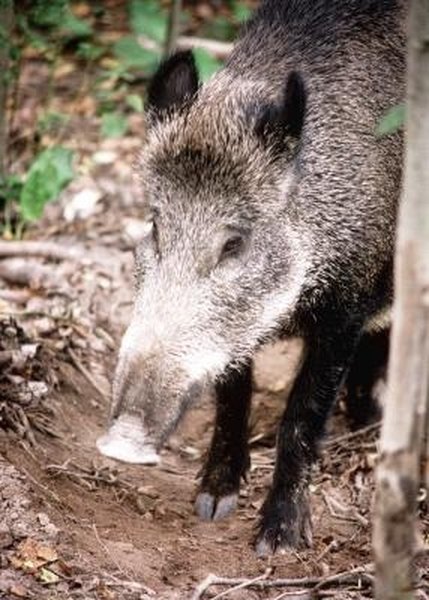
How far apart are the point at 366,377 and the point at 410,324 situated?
3.15 m

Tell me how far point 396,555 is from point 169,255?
5.14 ft

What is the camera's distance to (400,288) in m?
2.50

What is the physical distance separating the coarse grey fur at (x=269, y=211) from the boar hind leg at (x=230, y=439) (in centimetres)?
33

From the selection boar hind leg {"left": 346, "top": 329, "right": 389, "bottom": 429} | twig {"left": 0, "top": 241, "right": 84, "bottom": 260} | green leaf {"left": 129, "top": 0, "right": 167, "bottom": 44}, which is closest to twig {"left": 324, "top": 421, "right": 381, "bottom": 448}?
boar hind leg {"left": 346, "top": 329, "right": 389, "bottom": 429}

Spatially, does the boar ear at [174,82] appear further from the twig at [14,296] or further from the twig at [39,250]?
the twig at [39,250]

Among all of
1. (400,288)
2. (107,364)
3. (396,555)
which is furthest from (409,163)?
(107,364)

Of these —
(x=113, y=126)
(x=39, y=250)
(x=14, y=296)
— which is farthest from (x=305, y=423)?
(x=113, y=126)

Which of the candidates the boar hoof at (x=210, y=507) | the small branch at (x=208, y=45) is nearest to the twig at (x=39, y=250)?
the boar hoof at (x=210, y=507)

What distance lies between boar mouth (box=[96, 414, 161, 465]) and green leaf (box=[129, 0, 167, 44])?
4.21 meters

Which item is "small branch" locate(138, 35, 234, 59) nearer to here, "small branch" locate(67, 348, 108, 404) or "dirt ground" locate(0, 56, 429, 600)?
"dirt ground" locate(0, 56, 429, 600)

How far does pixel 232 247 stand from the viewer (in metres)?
4.02

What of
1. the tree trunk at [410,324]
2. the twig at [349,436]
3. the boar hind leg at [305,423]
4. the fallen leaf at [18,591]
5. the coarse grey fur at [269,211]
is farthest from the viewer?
the twig at [349,436]

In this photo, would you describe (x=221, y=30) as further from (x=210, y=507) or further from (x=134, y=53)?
(x=210, y=507)

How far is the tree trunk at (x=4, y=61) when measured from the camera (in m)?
5.72
